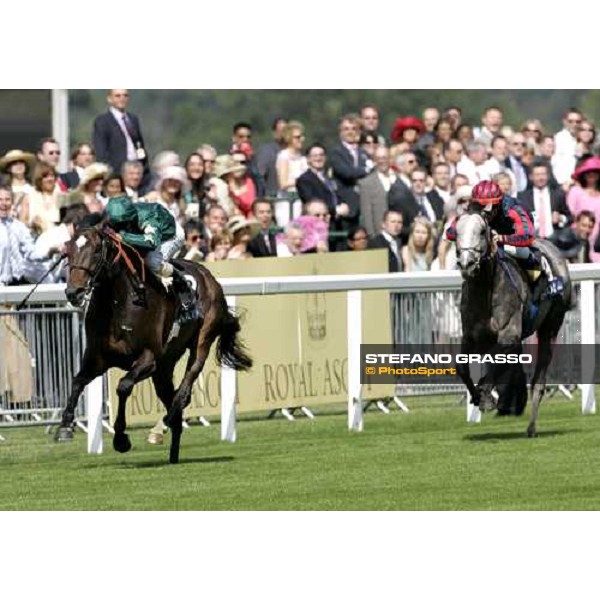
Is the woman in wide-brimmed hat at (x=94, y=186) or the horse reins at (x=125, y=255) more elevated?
the woman in wide-brimmed hat at (x=94, y=186)

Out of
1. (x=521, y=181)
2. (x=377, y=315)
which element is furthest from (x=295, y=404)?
(x=521, y=181)

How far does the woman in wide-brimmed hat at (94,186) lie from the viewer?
18.7 m

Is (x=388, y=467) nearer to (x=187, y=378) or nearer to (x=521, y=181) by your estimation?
(x=187, y=378)

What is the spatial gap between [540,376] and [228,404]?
2437 millimetres

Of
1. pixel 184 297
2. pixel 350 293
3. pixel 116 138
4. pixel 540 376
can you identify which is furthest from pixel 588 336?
pixel 116 138

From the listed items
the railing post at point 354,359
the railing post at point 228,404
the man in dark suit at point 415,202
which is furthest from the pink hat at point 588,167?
the railing post at point 228,404

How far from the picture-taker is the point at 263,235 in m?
20.1

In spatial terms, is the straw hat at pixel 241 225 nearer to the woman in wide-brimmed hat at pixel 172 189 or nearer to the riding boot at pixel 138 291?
the woman in wide-brimmed hat at pixel 172 189

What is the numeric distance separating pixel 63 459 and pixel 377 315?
3703 millimetres

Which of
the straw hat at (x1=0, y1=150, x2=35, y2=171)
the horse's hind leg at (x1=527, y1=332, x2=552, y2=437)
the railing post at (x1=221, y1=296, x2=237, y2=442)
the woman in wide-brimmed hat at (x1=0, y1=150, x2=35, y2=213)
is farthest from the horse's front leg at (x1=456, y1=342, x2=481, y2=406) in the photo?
the straw hat at (x1=0, y1=150, x2=35, y2=171)

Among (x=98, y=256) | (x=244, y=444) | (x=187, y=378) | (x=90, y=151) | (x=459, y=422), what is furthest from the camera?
(x=90, y=151)

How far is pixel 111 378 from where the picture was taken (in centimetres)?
1680

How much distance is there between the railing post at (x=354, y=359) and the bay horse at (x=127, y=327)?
186cm

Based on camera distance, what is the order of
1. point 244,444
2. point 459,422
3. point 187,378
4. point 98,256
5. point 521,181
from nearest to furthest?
point 98,256
point 187,378
point 244,444
point 459,422
point 521,181
